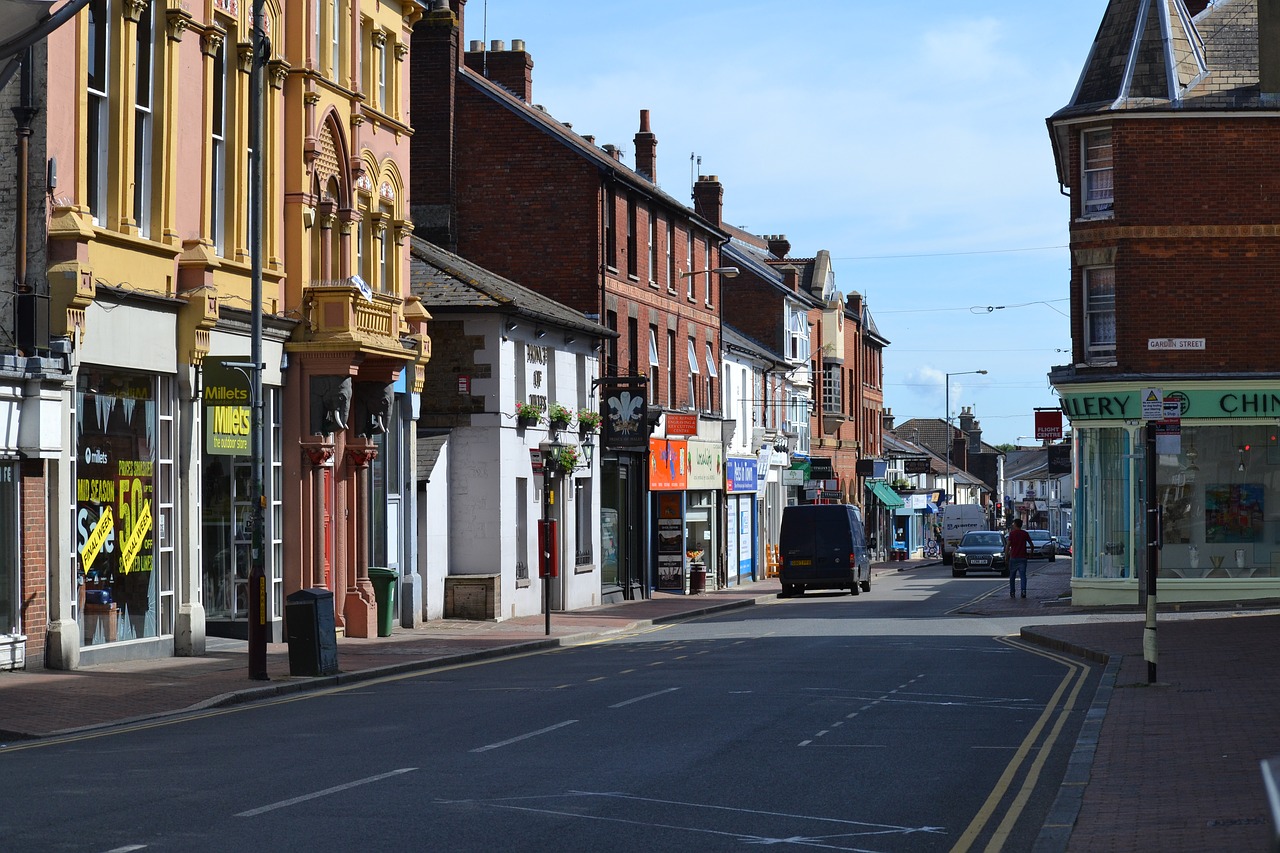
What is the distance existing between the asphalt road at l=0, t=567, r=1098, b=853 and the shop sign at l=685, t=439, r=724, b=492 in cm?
2841

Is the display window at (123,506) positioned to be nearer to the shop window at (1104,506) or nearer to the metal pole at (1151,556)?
the metal pole at (1151,556)

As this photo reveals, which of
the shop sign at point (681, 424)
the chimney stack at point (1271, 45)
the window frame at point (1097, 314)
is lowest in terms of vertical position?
the shop sign at point (681, 424)

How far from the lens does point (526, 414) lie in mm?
36062

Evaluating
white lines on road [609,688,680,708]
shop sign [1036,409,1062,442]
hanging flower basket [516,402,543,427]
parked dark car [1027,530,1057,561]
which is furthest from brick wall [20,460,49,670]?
parked dark car [1027,530,1057,561]

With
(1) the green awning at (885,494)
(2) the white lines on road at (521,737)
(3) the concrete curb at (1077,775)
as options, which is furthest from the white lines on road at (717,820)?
(1) the green awning at (885,494)

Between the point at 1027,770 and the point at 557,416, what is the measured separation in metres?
25.7

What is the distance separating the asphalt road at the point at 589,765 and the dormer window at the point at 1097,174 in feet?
57.2

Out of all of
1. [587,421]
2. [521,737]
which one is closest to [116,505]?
[521,737]

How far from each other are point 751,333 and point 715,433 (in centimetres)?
1487

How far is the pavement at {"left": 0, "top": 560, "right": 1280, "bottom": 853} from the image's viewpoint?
10430 millimetres

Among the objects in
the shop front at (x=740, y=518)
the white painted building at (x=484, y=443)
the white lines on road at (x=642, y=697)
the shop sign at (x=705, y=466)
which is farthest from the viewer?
the shop front at (x=740, y=518)

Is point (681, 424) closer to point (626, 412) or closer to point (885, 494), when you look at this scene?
point (626, 412)

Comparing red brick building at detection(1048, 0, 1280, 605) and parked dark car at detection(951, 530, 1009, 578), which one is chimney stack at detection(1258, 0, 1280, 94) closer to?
red brick building at detection(1048, 0, 1280, 605)

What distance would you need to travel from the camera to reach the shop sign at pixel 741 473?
56.7 metres
